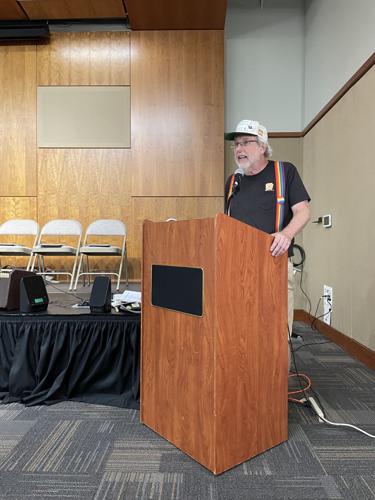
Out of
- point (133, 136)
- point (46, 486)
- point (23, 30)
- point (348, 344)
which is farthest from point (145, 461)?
Answer: point (23, 30)

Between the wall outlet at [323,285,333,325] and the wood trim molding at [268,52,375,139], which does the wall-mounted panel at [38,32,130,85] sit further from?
the wall outlet at [323,285,333,325]

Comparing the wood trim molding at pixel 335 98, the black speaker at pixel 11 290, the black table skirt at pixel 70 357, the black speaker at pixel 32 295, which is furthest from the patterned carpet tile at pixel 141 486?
the wood trim molding at pixel 335 98

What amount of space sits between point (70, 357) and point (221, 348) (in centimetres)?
108

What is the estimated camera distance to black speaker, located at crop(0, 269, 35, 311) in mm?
2213

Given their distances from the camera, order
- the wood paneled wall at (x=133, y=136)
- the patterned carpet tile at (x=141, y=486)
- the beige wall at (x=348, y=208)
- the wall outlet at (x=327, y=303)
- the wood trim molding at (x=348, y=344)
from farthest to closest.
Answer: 1. the wood paneled wall at (x=133, y=136)
2. the wall outlet at (x=327, y=303)
3. the beige wall at (x=348, y=208)
4. the wood trim molding at (x=348, y=344)
5. the patterned carpet tile at (x=141, y=486)

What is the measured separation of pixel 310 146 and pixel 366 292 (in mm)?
2107

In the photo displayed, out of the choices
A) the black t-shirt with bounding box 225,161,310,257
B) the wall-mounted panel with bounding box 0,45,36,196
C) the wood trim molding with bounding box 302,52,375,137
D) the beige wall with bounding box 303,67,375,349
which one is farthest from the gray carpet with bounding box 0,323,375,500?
the wall-mounted panel with bounding box 0,45,36,196

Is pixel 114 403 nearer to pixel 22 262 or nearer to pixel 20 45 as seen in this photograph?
pixel 22 262

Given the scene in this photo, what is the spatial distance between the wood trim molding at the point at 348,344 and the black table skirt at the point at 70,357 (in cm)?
173

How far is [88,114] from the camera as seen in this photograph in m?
4.86

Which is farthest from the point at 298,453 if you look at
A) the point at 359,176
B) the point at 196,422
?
the point at 359,176

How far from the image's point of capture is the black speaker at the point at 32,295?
2.16 m

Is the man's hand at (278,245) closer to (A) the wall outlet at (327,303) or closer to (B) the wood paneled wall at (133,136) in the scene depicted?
(A) the wall outlet at (327,303)

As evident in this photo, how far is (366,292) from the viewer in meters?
2.91
